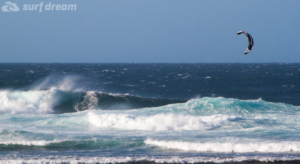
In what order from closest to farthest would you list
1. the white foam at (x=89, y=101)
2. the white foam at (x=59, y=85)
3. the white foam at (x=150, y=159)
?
the white foam at (x=150, y=159) → the white foam at (x=89, y=101) → the white foam at (x=59, y=85)

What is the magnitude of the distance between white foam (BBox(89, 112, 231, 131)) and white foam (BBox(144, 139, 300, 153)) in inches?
131

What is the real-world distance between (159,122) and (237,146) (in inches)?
202

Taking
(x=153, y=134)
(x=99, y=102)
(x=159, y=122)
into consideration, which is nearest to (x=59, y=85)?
(x=99, y=102)

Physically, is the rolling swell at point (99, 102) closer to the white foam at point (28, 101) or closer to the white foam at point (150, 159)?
the white foam at point (28, 101)

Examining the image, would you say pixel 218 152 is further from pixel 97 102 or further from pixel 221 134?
pixel 97 102

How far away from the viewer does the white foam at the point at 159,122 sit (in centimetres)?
1538

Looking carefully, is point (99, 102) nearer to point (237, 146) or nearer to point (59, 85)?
point (59, 85)

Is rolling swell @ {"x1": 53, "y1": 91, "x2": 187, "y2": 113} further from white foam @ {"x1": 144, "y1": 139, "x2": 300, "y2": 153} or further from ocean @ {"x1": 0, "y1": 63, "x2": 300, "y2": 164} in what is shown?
white foam @ {"x1": 144, "y1": 139, "x2": 300, "y2": 153}

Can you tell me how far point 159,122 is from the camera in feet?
52.0

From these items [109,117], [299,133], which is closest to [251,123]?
[299,133]

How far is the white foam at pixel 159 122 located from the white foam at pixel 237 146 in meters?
3.32

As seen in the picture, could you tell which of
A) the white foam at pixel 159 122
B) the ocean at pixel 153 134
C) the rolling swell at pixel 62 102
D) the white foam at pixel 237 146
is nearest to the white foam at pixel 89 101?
the rolling swell at pixel 62 102

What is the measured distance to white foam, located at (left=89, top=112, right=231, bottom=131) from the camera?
15375 mm

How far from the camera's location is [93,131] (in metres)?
14.8
